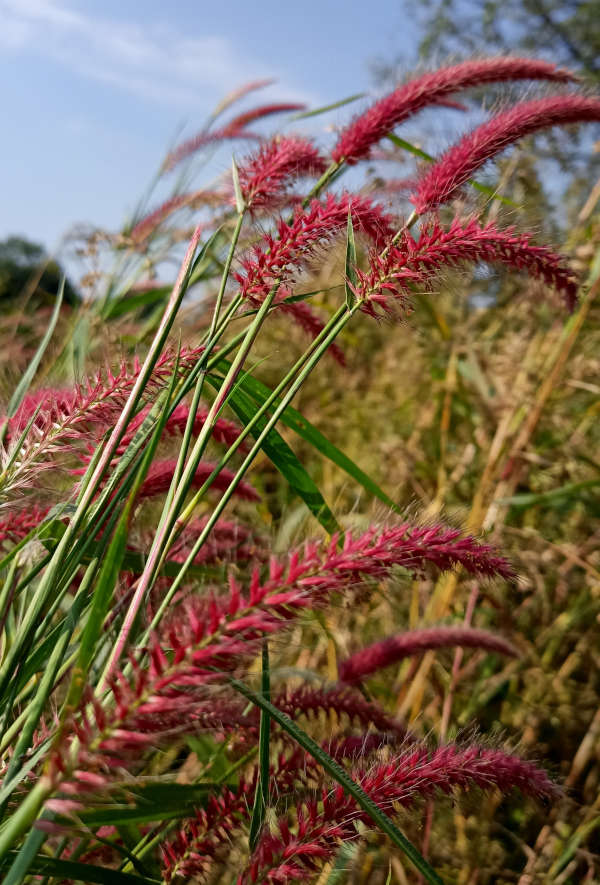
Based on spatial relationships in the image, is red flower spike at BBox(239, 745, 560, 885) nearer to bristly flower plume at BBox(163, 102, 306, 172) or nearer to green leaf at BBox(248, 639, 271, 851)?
green leaf at BBox(248, 639, 271, 851)

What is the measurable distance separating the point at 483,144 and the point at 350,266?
0.76 ft

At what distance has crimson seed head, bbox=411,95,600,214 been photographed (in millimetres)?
821

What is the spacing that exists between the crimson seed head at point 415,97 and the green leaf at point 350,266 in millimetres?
269

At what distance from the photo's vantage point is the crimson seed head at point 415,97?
97cm

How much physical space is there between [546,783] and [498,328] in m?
1.72

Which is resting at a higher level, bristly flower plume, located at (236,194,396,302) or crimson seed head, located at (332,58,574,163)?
crimson seed head, located at (332,58,574,163)

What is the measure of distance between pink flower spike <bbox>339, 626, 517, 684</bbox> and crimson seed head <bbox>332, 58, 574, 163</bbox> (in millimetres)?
594

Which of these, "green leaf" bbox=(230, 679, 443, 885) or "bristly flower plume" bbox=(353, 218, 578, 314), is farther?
"bristly flower plume" bbox=(353, 218, 578, 314)

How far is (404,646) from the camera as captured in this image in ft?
3.26

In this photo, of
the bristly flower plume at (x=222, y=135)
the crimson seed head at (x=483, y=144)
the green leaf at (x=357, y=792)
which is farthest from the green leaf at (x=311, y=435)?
the bristly flower plume at (x=222, y=135)

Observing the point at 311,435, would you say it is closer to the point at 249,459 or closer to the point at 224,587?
the point at 224,587

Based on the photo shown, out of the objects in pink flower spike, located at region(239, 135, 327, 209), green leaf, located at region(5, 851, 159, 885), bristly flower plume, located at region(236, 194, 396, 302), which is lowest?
green leaf, located at region(5, 851, 159, 885)

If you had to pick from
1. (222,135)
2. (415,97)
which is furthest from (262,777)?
(222,135)

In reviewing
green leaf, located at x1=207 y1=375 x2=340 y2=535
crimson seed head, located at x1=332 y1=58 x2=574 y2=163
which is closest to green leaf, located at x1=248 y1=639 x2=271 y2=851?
green leaf, located at x1=207 y1=375 x2=340 y2=535
